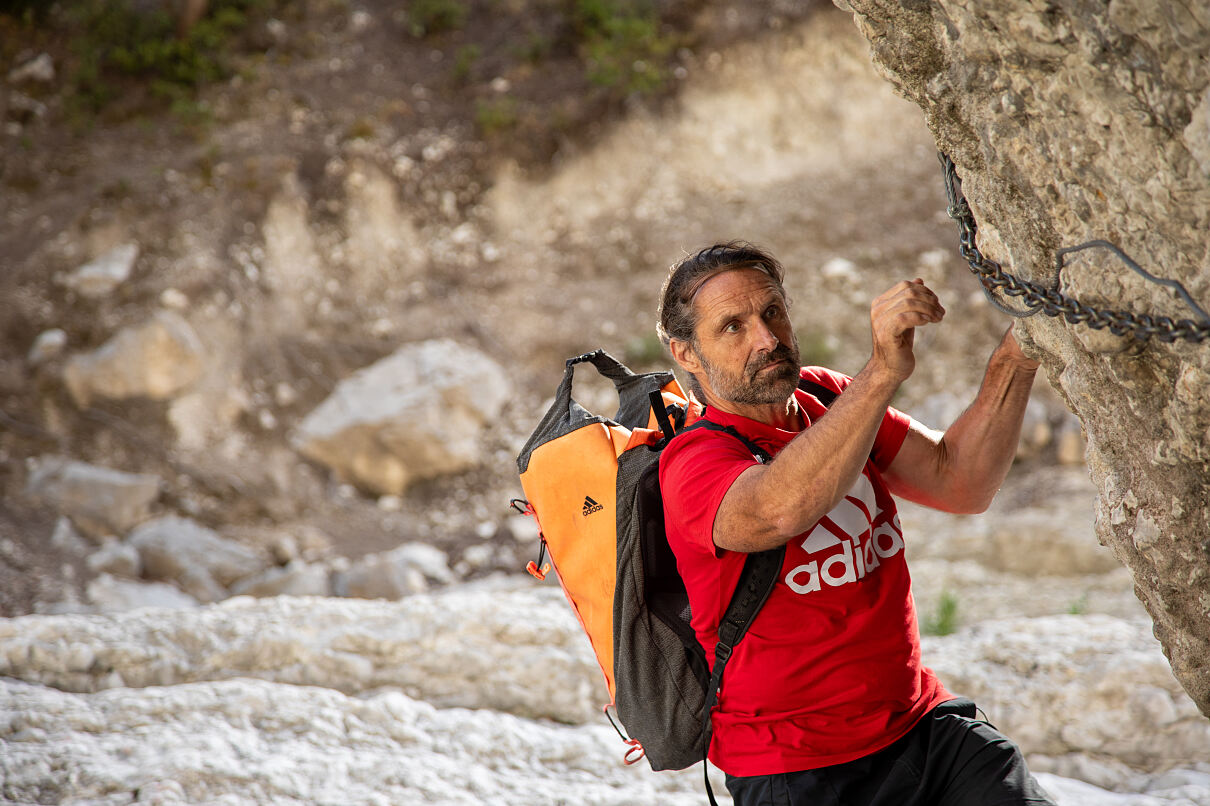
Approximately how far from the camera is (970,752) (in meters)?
2.05

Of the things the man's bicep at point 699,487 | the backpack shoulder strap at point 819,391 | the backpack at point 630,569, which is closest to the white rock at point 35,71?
the backpack at point 630,569

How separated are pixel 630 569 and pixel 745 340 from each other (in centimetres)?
62

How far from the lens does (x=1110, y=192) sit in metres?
1.68

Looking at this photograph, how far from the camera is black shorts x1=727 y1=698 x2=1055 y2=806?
2.01 metres

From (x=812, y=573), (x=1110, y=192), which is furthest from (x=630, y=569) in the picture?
(x=1110, y=192)

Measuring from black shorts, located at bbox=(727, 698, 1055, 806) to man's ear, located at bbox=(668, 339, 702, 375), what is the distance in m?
0.99

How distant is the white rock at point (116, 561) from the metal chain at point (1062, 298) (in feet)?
24.8

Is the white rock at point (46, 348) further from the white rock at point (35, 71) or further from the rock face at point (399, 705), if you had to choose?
the rock face at point (399, 705)

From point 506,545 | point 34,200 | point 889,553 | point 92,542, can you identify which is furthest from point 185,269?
point 889,553

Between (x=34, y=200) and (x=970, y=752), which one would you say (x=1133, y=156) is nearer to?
(x=970, y=752)

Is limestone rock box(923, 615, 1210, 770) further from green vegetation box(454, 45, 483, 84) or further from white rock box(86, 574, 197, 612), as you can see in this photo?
green vegetation box(454, 45, 483, 84)

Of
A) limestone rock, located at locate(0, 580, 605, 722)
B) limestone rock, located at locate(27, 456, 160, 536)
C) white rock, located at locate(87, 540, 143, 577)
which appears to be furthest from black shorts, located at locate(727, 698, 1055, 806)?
limestone rock, located at locate(27, 456, 160, 536)

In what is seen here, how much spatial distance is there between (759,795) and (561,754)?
1.47m

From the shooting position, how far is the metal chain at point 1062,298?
157 centimetres
